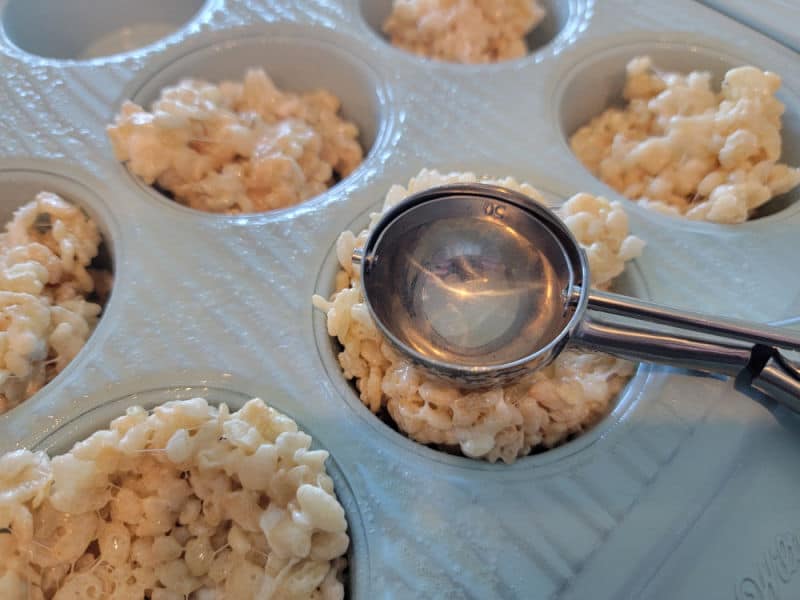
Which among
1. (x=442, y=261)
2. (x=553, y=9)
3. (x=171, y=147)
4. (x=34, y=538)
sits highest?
(x=553, y=9)

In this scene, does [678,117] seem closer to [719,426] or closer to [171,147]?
[719,426]

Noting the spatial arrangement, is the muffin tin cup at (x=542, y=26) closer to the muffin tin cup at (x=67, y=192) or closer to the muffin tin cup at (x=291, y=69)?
the muffin tin cup at (x=291, y=69)

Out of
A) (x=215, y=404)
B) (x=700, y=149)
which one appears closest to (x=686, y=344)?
(x=700, y=149)

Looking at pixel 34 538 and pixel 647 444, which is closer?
pixel 34 538

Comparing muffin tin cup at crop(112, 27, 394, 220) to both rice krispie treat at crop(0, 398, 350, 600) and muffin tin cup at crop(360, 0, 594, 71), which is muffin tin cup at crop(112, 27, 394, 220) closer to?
muffin tin cup at crop(360, 0, 594, 71)

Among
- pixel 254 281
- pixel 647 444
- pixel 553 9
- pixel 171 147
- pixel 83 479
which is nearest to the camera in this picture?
pixel 83 479

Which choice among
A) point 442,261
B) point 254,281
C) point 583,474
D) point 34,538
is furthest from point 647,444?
point 34,538

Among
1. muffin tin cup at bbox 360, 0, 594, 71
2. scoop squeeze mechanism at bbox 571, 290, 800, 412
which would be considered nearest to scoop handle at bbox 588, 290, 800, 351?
scoop squeeze mechanism at bbox 571, 290, 800, 412
